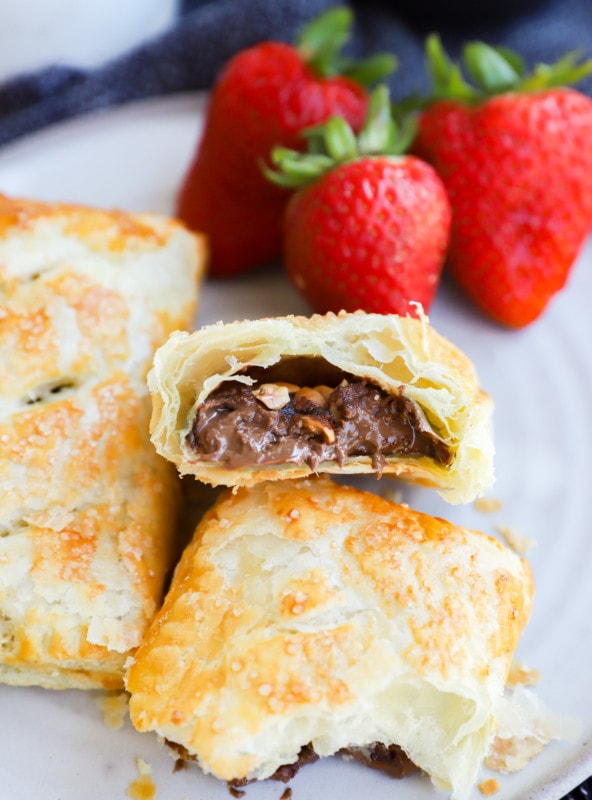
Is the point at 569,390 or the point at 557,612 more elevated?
the point at 569,390

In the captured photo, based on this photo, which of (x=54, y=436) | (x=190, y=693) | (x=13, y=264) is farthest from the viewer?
(x=13, y=264)

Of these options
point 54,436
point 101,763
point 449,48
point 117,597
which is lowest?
point 101,763

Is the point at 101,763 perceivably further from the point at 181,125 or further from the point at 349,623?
the point at 181,125

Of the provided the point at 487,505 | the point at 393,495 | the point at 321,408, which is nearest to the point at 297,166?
the point at 321,408

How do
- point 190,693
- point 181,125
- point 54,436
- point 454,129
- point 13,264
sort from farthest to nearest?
point 181,125 → point 454,129 → point 13,264 → point 54,436 → point 190,693

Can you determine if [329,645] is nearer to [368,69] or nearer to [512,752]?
[512,752]

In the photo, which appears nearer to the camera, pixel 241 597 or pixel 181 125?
pixel 241 597

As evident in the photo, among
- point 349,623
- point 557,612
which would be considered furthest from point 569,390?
point 349,623
